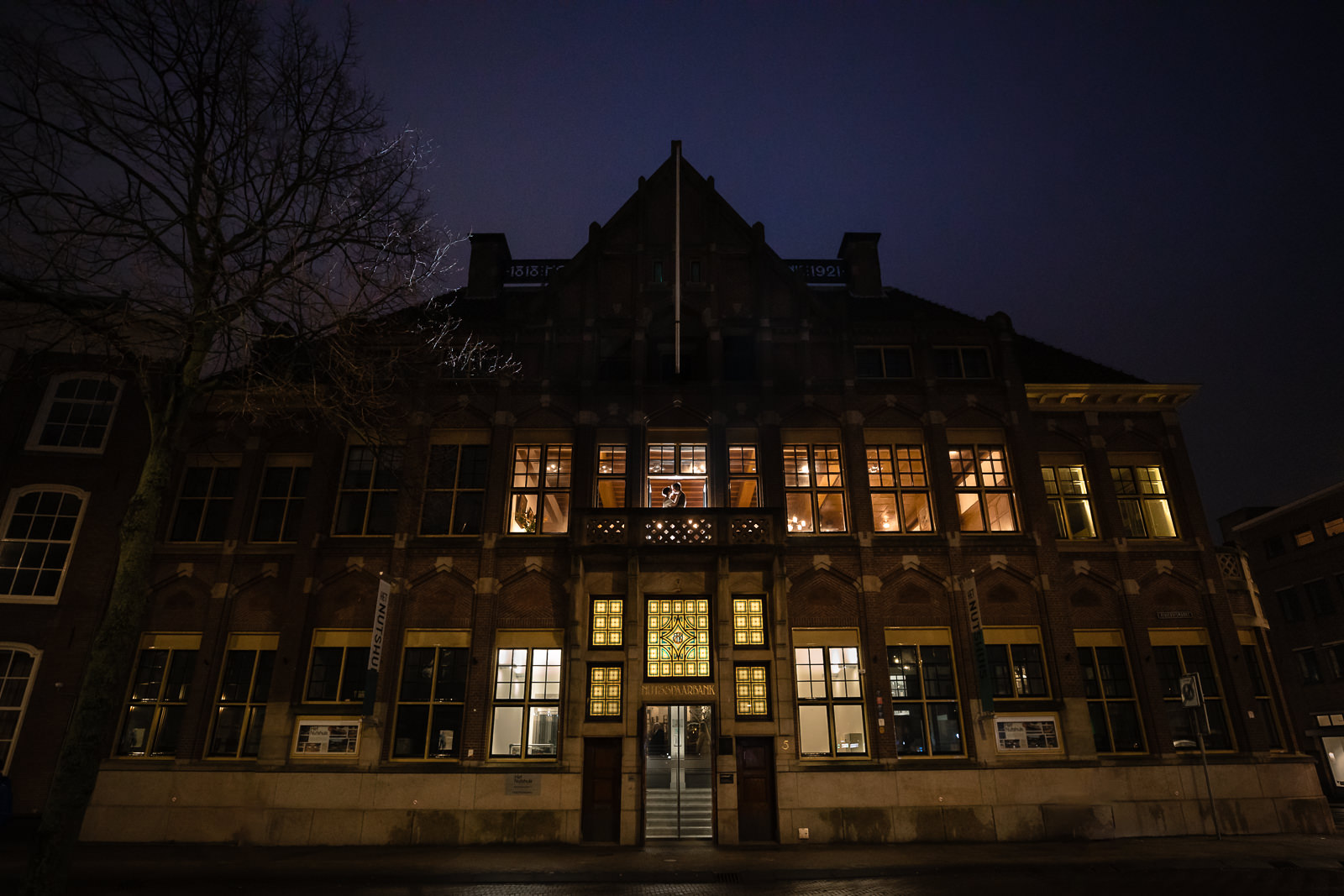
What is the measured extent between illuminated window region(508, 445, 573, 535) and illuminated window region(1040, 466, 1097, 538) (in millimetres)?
14193

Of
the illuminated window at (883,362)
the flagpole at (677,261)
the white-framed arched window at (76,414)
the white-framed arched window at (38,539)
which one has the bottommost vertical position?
the white-framed arched window at (38,539)

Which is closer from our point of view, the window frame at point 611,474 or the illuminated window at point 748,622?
the illuminated window at point 748,622

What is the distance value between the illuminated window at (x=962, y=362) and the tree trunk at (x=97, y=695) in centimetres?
2025

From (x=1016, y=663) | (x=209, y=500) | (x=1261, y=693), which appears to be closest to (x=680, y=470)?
(x=1016, y=663)

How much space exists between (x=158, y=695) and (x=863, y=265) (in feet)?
84.3

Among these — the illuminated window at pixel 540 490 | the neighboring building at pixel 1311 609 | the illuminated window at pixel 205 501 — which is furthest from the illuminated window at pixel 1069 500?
the neighboring building at pixel 1311 609

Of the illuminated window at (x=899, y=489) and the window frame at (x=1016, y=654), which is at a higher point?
the illuminated window at (x=899, y=489)

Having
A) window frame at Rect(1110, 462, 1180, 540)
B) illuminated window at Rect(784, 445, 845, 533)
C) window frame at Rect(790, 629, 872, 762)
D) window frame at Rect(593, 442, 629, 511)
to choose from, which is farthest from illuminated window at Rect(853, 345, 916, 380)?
window frame at Rect(790, 629, 872, 762)

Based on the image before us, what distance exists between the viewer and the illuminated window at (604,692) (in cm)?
1886

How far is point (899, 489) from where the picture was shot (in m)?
21.7

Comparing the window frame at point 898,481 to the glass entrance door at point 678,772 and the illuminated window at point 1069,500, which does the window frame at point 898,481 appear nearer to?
the illuminated window at point 1069,500

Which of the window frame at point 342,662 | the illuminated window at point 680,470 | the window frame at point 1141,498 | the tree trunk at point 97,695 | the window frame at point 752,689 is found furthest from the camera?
the window frame at point 1141,498

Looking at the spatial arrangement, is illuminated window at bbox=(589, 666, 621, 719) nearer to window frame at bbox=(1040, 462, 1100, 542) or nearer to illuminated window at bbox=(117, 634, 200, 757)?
illuminated window at bbox=(117, 634, 200, 757)

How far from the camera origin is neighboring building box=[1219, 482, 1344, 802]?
38.6 m
